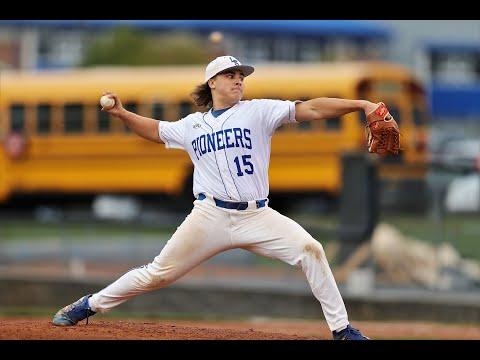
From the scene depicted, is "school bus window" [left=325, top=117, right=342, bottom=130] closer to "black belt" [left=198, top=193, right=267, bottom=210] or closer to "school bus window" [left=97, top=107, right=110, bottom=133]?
"school bus window" [left=97, top=107, right=110, bottom=133]

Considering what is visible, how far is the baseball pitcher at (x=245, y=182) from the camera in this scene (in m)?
8.30

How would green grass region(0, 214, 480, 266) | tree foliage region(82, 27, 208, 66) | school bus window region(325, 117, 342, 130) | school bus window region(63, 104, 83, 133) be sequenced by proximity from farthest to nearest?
1. tree foliage region(82, 27, 208, 66)
2. school bus window region(63, 104, 83, 133)
3. school bus window region(325, 117, 342, 130)
4. green grass region(0, 214, 480, 266)

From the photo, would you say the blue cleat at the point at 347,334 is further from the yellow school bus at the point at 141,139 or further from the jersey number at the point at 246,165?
the yellow school bus at the point at 141,139

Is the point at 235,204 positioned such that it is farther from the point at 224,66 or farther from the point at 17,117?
the point at 17,117

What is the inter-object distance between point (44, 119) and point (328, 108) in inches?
820

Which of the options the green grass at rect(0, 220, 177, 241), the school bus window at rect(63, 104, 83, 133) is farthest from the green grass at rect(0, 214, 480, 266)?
the school bus window at rect(63, 104, 83, 133)

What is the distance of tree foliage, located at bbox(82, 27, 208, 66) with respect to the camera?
49969mm

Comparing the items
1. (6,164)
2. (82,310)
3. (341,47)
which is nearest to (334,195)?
(6,164)

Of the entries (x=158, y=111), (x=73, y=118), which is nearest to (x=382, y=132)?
(x=158, y=111)

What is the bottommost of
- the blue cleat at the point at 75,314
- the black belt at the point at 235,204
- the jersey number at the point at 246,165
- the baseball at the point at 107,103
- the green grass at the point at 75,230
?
the green grass at the point at 75,230

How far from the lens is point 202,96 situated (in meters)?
8.84

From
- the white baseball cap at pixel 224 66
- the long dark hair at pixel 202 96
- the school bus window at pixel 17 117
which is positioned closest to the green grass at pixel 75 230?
the school bus window at pixel 17 117

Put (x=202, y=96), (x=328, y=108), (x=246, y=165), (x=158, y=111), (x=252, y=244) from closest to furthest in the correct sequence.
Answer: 1. (x=328, y=108)
2. (x=246, y=165)
3. (x=252, y=244)
4. (x=202, y=96)
5. (x=158, y=111)

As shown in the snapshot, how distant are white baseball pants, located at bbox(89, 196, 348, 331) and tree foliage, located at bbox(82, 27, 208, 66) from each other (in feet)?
136
